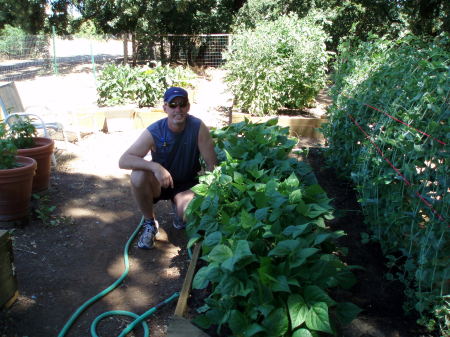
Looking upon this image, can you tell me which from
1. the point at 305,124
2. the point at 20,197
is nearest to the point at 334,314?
the point at 20,197

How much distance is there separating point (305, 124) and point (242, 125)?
3697 millimetres

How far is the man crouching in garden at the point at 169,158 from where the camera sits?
332 cm

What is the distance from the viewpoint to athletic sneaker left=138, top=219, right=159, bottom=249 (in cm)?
357

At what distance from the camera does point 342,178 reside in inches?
166

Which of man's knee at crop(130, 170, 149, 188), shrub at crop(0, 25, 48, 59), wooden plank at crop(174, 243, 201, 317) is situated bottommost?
wooden plank at crop(174, 243, 201, 317)

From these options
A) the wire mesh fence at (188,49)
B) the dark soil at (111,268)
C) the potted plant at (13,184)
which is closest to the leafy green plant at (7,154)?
the potted plant at (13,184)

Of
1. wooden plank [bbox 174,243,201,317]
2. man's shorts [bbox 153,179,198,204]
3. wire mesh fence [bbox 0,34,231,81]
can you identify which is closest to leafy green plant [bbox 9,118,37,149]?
man's shorts [bbox 153,179,198,204]

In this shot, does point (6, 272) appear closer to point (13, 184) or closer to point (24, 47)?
point (13, 184)

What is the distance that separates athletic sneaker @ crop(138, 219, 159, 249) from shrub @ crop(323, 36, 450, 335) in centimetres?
183

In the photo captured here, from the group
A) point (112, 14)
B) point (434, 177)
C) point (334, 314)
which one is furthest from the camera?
point (112, 14)

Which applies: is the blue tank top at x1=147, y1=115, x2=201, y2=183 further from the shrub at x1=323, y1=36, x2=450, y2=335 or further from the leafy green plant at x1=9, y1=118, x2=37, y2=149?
the leafy green plant at x1=9, y1=118, x2=37, y2=149

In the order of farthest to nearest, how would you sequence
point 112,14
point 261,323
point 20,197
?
point 112,14 → point 20,197 → point 261,323

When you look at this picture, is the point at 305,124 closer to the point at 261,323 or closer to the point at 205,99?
the point at 205,99

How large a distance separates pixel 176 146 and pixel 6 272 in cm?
160
